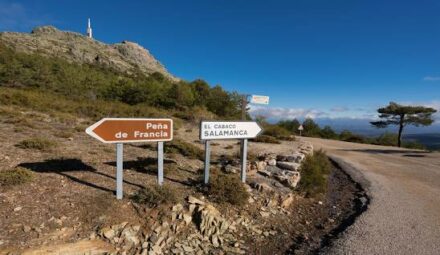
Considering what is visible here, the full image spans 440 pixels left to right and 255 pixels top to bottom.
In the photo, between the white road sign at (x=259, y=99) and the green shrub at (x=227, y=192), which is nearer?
the green shrub at (x=227, y=192)

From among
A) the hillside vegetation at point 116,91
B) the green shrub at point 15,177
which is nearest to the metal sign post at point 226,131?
the green shrub at point 15,177

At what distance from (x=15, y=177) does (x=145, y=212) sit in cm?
270

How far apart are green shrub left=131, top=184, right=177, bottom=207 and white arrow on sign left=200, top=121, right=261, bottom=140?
1.70m

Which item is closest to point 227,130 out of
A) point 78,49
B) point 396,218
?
point 396,218

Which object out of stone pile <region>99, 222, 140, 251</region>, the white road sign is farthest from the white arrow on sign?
stone pile <region>99, 222, 140, 251</region>

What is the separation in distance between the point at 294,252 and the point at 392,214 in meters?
3.34

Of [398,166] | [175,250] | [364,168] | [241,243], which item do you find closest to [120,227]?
[175,250]

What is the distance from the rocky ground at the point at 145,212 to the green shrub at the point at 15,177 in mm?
131

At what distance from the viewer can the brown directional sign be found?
5684 mm

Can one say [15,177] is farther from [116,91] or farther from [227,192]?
[116,91]

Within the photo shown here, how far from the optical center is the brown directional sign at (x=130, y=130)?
568 centimetres

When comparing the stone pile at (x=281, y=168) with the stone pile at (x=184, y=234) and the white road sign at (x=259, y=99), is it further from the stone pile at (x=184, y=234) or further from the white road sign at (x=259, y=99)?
the stone pile at (x=184, y=234)

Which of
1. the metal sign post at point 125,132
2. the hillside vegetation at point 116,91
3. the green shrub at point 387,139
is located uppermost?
the hillside vegetation at point 116,91

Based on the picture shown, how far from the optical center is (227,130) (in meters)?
7.64
